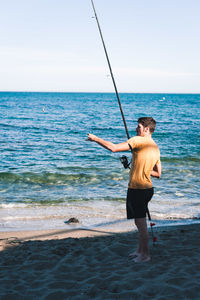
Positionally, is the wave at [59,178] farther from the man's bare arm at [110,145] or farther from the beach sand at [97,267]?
the man's bare arm at [110,145]

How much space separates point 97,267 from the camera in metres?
4.23

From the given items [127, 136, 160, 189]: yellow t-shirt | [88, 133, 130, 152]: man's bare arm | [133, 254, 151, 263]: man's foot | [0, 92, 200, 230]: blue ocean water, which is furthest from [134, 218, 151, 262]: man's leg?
[0, 92, 200, 230]: blue ocean water

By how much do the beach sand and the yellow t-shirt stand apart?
41.1 inches

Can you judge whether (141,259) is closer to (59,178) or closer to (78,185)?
(78,185)

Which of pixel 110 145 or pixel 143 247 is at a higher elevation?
pixel 110 145

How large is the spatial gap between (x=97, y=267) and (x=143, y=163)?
145cm

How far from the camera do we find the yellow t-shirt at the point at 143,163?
4.04 meters

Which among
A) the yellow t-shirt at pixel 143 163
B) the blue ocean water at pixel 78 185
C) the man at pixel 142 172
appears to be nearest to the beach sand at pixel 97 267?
the man at pixel 142 172

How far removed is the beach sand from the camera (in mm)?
3512

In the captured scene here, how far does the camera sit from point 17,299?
3.46 meters

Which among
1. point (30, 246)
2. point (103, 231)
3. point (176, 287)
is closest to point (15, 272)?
point (30, 246)

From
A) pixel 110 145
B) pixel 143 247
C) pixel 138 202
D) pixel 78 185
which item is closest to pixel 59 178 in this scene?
pixel 78 185

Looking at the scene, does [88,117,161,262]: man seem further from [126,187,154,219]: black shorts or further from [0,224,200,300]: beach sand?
[0,224,200,300]: beach sand

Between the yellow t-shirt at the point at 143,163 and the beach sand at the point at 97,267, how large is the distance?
1045 mm
